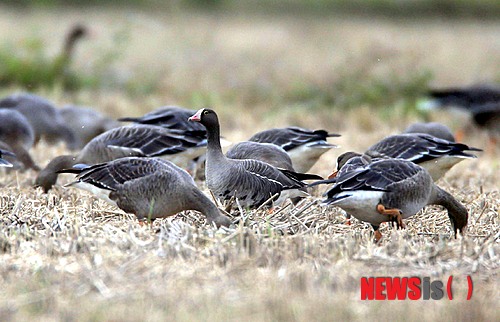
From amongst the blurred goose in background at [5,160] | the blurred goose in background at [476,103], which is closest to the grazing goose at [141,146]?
the blurred goose in background at [5,160]

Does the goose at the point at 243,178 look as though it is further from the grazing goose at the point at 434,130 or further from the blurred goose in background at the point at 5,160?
the grazing goose at the point at 434,130

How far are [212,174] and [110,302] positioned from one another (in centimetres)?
313

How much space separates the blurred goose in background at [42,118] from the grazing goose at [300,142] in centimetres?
454

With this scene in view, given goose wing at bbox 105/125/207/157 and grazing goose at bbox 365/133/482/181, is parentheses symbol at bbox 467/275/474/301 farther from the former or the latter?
goose wing at bbox 105/125/207/157

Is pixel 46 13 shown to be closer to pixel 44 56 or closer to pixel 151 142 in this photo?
pixel 44 56

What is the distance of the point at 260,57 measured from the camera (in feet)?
71.1

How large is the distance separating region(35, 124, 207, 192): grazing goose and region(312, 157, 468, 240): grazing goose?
2966mm

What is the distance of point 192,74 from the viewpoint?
19922 millimetres

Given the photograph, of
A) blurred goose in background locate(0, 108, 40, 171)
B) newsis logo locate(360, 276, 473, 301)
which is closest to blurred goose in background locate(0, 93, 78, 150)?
blurred goose in background locate(0, 108, 40, 171)

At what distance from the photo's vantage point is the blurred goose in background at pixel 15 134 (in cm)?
1112

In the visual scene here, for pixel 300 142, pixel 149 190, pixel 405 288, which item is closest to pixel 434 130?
pixel 300 142

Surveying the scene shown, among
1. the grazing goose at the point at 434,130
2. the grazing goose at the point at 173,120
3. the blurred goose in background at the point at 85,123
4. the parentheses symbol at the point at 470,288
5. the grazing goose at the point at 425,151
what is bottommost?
the blurred goose in background at the point at 85,123

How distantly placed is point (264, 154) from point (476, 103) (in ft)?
24.6

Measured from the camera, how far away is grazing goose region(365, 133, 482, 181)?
906 centimetres
